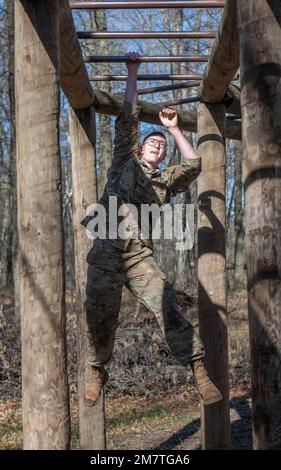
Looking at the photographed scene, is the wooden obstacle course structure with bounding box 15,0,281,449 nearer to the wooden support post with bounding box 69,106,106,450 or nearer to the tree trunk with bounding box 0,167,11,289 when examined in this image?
the wooden support post with bounding box 69,106,106,450

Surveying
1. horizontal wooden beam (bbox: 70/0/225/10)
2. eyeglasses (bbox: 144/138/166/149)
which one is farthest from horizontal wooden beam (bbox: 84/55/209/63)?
eyeglasses (bbox: 144/138/166/149)

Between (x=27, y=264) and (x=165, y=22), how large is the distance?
18.0 meters

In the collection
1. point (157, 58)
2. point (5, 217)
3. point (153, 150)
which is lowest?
point (153, 150)

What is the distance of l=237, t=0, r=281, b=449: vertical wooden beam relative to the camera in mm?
2781

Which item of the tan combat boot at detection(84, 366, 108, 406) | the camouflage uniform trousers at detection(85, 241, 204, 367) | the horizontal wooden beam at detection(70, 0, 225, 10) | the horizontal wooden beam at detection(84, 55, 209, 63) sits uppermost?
the horizontal wooden beam at detection(70, 0, 225, 10)

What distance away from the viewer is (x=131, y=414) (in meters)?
8.52

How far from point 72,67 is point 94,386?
8.15 ft

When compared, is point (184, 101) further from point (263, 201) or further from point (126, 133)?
point (263, 201)

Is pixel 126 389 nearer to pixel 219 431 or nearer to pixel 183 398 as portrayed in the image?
pixel 183 398

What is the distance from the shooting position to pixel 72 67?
4719mm

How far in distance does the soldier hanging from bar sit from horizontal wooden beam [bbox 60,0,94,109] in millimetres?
447

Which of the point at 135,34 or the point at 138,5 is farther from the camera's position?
the point at 135,34

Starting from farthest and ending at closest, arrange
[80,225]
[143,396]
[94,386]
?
[143,396] → [80,225] → [94,386]

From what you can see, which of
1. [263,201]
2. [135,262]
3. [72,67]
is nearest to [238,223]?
[72,67]
